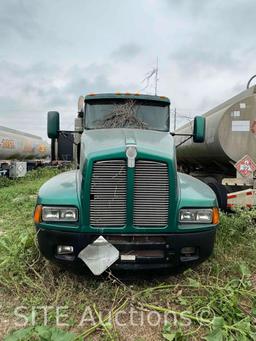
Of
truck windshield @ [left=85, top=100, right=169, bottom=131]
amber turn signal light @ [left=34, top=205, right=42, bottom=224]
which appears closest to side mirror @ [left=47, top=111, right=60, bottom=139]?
truck windshield @ [left=85, top=100, right=169, bottom=131]

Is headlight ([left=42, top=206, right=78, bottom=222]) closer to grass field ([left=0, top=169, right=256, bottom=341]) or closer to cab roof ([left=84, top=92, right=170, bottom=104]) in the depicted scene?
grass field ([left=0, top=169, right=256, bottom=341])

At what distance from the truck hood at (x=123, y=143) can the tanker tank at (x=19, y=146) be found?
14.6m

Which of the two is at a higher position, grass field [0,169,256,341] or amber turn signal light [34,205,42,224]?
amber turn signal light [34,205,42,224]

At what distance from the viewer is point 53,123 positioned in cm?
531

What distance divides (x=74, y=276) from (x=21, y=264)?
0.66 meters

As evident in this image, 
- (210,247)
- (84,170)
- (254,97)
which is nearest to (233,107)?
(254,97)

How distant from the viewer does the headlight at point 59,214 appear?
346cm

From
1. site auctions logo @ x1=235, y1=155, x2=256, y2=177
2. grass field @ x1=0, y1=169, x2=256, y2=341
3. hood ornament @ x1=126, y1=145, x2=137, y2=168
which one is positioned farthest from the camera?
site auctions logo @ x1=235, y1=155, x2=256, y2=177

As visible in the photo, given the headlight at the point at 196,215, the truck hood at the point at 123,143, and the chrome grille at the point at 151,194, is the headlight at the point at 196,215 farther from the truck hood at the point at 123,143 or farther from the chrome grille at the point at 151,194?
the truck hood at the point at 123,143

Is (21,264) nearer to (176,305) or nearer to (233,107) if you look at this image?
(176,305)

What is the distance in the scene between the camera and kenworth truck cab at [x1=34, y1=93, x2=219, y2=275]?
3406 mm

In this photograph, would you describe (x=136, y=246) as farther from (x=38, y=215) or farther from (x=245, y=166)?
(x=245, y=166)

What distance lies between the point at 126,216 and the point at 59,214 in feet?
2.17

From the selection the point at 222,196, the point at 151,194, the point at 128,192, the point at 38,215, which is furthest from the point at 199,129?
the point at 38,215
